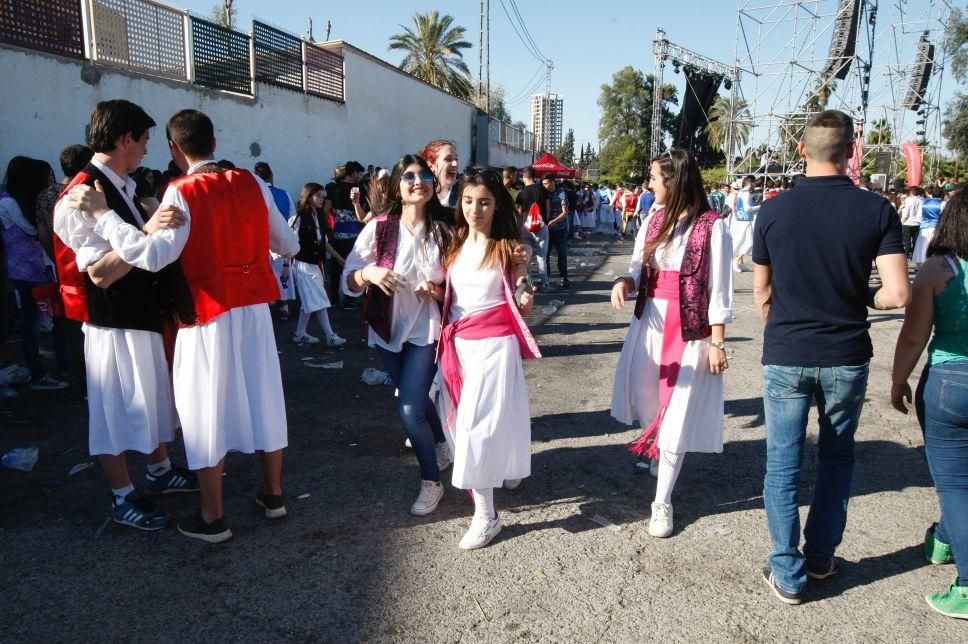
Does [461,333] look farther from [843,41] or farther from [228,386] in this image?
[843,41]

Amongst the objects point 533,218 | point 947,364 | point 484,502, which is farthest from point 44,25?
point 947,364

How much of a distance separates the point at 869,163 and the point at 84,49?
28.2 meters

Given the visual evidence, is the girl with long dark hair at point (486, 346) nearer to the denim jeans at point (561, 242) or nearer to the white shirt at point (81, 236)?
the white shirt at point (81, 236)

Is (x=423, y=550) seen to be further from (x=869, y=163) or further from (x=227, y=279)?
(x=869, y=163)

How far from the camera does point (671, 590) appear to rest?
9.23 feet

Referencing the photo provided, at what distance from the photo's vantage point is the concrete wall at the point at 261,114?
28.0 ft

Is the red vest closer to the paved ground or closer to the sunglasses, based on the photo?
the sunglasses

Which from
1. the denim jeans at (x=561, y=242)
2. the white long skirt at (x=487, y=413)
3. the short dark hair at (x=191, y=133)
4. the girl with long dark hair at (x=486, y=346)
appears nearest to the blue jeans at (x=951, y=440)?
the girl with long dark hair at (x=486, y=346)

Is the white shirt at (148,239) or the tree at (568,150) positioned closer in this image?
the white shirt at (148,239)

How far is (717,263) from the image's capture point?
319cm

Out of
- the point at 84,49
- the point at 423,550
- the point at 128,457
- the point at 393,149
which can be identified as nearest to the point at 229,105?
the point at 84,49

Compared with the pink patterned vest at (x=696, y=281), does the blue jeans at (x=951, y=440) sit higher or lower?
lower

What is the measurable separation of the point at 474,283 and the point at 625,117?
59785 mm

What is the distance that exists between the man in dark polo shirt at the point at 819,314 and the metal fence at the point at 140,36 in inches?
406
